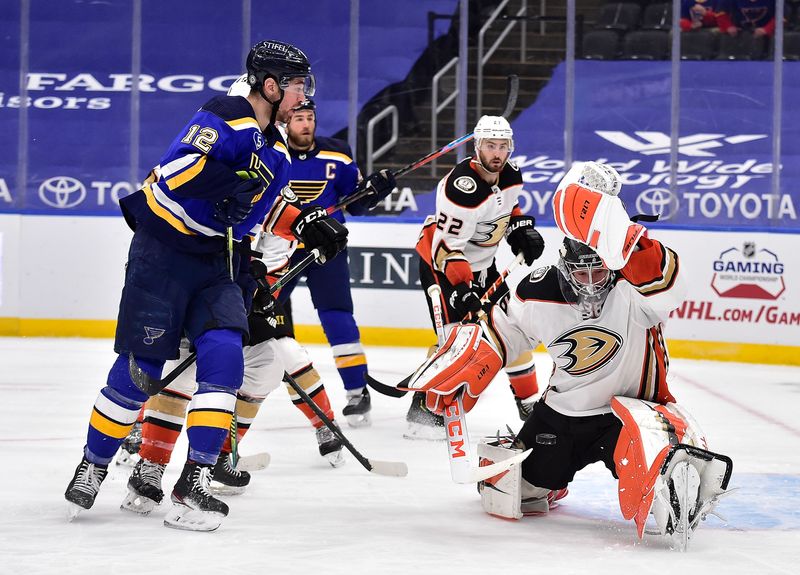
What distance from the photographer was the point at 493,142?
4.29 metres

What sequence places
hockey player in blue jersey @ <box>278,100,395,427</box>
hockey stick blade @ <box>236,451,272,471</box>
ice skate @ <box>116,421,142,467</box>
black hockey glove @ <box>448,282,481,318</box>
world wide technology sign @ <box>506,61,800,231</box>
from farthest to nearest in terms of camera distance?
world wide technology sign @ <box>506,61,800,231</box>, hockey player in blue jersey @ <box>278,100,395,427</box>, black hockey glove @ <box>448,282,481,318</box>, ice skate @ <box>116,421,142,467</box>, hockey stick blade @ <box>236,451,272,471</box>

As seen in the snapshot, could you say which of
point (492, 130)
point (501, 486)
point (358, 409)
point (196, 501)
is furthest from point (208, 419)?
point (492, 130)

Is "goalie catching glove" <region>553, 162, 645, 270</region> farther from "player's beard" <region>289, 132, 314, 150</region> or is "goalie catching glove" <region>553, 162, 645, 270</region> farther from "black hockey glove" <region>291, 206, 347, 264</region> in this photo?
"player's beard" <region>289, 132, 314, 150</region>

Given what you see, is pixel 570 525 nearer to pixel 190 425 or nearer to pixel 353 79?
pixel 190 425

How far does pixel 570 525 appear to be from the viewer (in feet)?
9.42

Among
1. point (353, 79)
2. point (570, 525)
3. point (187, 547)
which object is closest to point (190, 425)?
point (187, 547)

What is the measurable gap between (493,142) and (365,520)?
179 cm

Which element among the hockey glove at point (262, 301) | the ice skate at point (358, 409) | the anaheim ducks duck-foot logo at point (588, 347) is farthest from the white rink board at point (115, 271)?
the anaheim ducks duck-foot logo at point (588, 347)

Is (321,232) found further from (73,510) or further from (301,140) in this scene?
(301,140)

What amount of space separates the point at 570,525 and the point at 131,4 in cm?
572

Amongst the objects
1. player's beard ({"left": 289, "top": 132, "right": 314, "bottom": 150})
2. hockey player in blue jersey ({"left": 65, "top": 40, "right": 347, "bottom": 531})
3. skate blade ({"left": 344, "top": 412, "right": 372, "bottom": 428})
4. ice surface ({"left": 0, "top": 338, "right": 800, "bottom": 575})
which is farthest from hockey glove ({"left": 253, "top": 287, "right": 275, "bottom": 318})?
player's beard ({"left": 289, "top": 132, "right": 314, "bottom": 150})

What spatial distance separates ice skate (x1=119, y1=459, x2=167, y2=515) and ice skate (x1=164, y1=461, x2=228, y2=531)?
0.17m

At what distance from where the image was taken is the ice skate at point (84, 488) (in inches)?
108

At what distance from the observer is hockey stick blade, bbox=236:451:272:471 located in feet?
11.1
